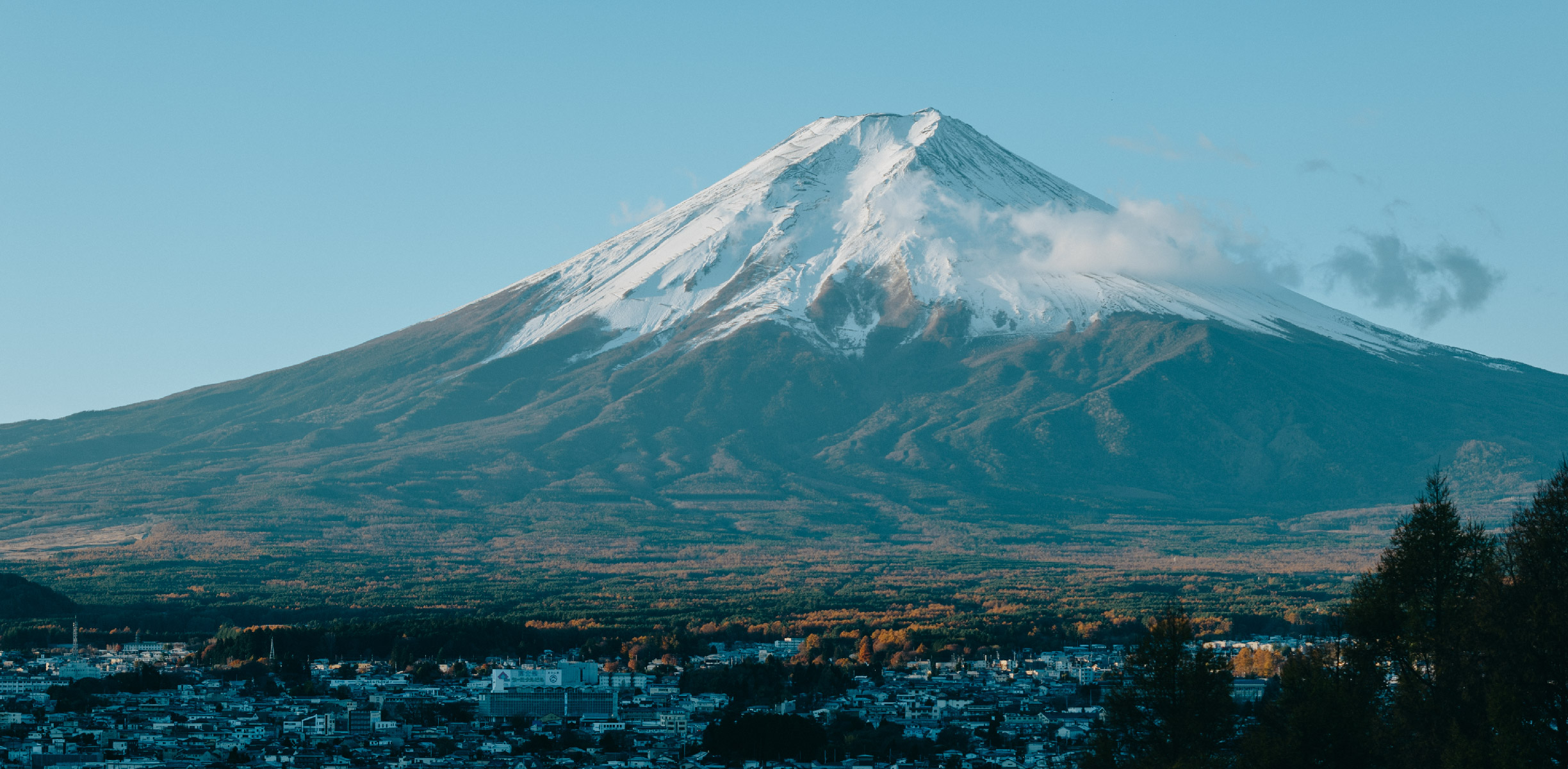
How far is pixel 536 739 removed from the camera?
54312 millimetres

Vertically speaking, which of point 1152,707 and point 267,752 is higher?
point 1152,707

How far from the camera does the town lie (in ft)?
166

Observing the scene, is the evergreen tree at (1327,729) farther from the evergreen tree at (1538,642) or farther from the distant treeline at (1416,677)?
the evergreen tree at (1538,642)

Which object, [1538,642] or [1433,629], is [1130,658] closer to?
[1433,629]

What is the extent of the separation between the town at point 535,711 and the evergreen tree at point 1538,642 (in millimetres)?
8610

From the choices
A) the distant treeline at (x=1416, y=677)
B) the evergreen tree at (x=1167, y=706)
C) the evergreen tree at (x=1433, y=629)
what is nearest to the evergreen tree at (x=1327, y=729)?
the distant treeline at (x=1416, y=677)

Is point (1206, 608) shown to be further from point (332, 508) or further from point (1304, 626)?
point (332, 508)

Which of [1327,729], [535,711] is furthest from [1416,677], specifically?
[535,711]

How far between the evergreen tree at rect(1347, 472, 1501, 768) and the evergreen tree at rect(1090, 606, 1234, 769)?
3148mm

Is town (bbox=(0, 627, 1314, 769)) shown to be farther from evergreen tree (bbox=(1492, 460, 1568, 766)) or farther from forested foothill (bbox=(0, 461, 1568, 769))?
evergreen tree (bbox=(1492, 460, 1568, 766))

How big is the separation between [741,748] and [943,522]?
121394 millimetres

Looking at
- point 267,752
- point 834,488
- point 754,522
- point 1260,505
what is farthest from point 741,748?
point 1260,505

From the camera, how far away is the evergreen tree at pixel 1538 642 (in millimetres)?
27453

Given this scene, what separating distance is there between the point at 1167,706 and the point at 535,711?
34.0 m
